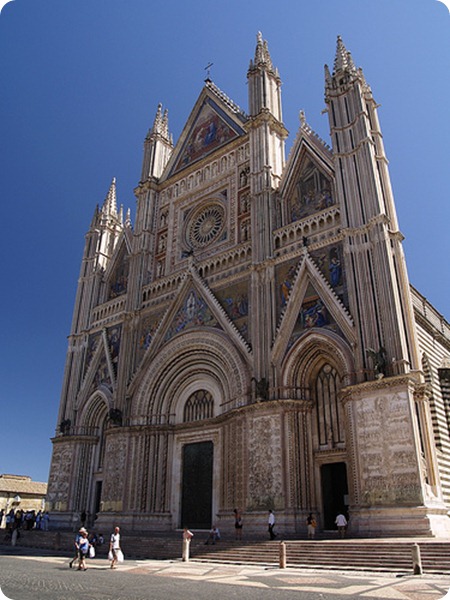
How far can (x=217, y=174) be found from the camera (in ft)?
98.2

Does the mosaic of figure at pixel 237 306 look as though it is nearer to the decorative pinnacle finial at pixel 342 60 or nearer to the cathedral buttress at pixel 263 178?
the cathedral buttress at pixel 263 178

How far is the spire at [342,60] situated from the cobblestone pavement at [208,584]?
21936 mm

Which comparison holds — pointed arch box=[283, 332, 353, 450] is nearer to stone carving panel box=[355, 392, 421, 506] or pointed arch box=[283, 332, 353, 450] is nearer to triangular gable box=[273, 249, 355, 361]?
triangular gable box=[273, 249, 355, 361]

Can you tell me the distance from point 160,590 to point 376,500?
31.5ft

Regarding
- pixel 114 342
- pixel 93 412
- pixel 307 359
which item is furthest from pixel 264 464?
pixel 114 342

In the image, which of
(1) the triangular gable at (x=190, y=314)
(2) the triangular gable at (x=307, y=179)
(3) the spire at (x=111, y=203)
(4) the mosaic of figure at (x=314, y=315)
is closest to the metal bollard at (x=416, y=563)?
(4) the mosaic of figure at (x=314, y=315)

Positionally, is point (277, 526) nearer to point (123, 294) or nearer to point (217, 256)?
point (217, 256)

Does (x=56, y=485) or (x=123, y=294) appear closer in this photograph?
(x=56, y=485)

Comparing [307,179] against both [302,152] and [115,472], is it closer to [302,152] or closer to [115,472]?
[302,152]

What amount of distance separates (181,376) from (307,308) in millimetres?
8259

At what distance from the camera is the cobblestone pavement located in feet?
27.7

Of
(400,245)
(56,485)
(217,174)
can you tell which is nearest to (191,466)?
(56,485)

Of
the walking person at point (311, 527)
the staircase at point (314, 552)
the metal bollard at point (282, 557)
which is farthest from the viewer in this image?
the walking person at point (311, 527)

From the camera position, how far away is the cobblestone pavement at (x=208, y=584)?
8430mm
